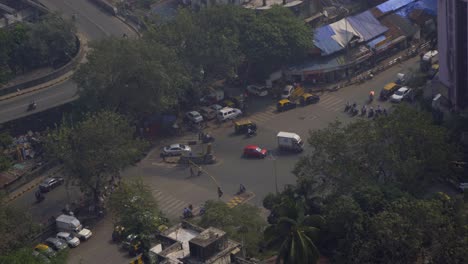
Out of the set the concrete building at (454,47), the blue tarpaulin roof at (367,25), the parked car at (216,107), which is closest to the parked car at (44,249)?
the parked car at (216,107)

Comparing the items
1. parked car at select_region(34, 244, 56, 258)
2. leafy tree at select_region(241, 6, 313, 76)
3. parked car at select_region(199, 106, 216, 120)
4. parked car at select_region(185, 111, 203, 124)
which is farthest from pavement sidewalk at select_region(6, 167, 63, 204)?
leafy tree at select_region(241, 6, 313, 76)

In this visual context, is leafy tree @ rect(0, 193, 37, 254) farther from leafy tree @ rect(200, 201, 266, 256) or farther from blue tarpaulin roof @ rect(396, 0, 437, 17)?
blue tarpaulin roof @ rect(396, 0, 437, 17)

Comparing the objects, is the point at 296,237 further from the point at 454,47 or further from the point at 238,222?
the point at 454,47

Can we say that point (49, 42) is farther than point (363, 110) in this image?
Yes

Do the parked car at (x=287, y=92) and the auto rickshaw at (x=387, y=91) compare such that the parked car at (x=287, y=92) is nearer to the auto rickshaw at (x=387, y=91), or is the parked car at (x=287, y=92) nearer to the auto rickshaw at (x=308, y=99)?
the auto rickshaw at (x=308, y=99)

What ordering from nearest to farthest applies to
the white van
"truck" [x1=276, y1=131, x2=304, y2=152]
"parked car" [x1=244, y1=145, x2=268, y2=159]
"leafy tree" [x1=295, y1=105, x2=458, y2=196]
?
"leafy tree" [x1=295, y1=105, x2=458, y2=196], "truck" [x1=276, y1=131, x2=304, y2=152], "parked car" [x1=244, y1=145, x2=268, y2=159], the white van

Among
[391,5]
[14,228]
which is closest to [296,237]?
[14,228]
